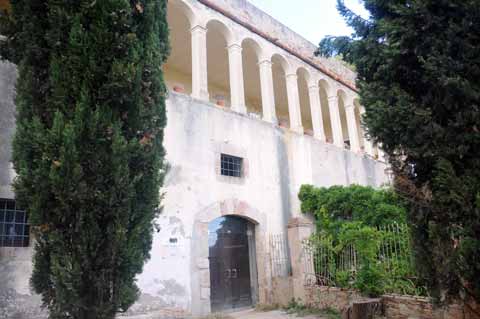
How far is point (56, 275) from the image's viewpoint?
3.72 metres

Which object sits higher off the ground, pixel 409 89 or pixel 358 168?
pixel 358 168

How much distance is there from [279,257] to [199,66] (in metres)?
5.00

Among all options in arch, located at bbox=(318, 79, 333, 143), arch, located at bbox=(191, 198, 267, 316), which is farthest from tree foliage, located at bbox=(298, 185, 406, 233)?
arch, located at bbox=(318, 79, 333, 143)

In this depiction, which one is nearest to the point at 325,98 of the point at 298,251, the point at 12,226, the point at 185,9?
the point at 185,9

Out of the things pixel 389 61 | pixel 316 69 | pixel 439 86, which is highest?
pixel 316 69

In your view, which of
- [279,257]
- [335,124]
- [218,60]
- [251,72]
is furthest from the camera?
[251,72]

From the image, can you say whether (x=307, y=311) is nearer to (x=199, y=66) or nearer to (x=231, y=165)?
(x=231, y=165)

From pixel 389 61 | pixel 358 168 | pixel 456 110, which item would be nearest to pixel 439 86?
pixel 456 110

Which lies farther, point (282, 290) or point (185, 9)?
point (185, 9)

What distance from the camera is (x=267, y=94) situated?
11.0 metres

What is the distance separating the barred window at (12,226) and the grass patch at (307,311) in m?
5.20

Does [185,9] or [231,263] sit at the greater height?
[185,9]

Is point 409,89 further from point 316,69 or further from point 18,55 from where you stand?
point 316,69

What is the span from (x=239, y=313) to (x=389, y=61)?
20.9ft
